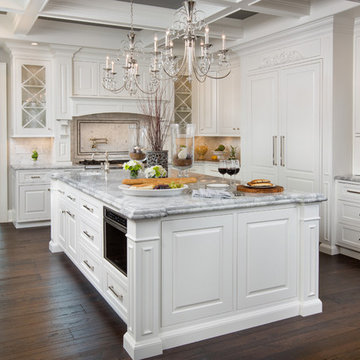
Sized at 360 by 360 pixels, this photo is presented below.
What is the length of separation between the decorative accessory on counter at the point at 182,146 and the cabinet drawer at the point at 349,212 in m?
2.15

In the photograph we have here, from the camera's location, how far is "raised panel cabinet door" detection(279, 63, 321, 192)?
5.26 metres

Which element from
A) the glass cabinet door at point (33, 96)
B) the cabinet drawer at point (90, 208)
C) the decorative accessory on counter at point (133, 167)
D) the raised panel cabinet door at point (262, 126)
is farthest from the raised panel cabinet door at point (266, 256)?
the glass cabinet door at point (33, 96)

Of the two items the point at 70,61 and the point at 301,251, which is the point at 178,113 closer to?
the point at 70,61

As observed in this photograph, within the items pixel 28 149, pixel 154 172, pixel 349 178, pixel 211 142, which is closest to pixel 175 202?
pixel 154 172

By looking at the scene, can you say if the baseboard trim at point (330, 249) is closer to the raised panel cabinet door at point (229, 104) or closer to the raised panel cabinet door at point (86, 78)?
the raised panel cabinet door at point (229, 104)

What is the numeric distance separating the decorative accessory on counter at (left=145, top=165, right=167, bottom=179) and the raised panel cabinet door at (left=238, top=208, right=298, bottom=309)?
1023mm

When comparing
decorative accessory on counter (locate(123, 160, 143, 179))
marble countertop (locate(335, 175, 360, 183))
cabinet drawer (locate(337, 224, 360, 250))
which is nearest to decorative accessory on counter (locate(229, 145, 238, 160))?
marble countertop (locate(335, 175, 360, 183))

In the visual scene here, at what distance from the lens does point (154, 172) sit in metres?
3.84

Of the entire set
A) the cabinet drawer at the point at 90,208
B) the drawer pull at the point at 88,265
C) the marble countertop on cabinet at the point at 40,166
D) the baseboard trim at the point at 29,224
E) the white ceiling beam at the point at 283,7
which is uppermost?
the white ceiling beam at the point at 283,7

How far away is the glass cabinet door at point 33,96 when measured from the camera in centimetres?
666

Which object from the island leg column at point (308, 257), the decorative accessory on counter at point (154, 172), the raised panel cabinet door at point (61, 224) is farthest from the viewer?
the raised panel cabinet door at point (61, 224)

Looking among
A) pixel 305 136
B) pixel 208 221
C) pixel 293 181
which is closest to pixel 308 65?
pixel 305 136

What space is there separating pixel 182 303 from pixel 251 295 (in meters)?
0.55

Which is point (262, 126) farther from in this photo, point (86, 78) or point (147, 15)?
point (86, 78)
